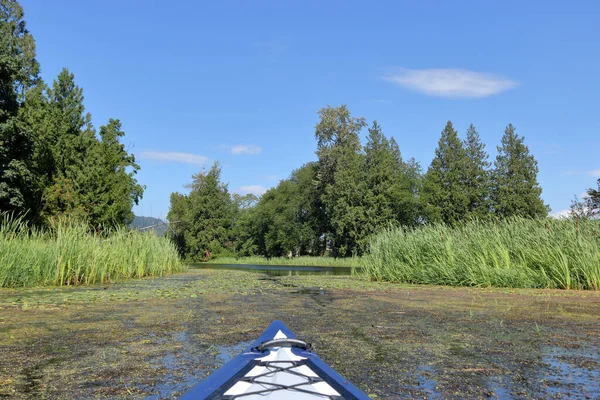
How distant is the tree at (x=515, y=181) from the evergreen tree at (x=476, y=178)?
942 millimetres

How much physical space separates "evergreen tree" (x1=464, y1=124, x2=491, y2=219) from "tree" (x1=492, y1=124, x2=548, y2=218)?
0.94 meters

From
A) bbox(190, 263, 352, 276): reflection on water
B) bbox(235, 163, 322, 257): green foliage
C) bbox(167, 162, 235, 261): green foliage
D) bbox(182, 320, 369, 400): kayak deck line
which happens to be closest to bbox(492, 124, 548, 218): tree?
bbox(235, 163, 322, 257): green foliage

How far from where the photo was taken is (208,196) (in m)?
53.3

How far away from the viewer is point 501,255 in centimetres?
1038

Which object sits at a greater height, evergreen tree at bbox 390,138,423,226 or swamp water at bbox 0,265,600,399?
evergreen tree at bbox 390,138,423,226

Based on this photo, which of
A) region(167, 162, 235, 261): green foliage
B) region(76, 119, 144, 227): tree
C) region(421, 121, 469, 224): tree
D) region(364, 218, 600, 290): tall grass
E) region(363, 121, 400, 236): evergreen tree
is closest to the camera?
region(364, 218, 600, 290): tall grass

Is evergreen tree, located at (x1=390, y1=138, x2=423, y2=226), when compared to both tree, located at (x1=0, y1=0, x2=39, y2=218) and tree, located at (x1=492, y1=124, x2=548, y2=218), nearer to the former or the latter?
tree, located at (x1=492, y1=124, x2=548, y2=218)

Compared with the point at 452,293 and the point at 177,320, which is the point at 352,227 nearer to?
the point at 452,293

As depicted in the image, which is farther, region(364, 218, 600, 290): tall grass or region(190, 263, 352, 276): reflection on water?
region(190, 263, 352, 276): reflection on water

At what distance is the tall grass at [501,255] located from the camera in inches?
372

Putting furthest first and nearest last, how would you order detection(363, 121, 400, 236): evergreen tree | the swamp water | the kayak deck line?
detection(363, 121, 400, 236): evergreen tree → the swamp water → the kayak deck line

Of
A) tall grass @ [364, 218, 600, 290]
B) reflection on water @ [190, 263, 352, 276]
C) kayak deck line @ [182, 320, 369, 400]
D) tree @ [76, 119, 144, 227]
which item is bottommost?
reflection on water @ [190, 263, 352, 276]

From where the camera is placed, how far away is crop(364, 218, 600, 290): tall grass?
9.45m

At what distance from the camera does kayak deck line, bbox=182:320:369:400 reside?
2.06 meters
